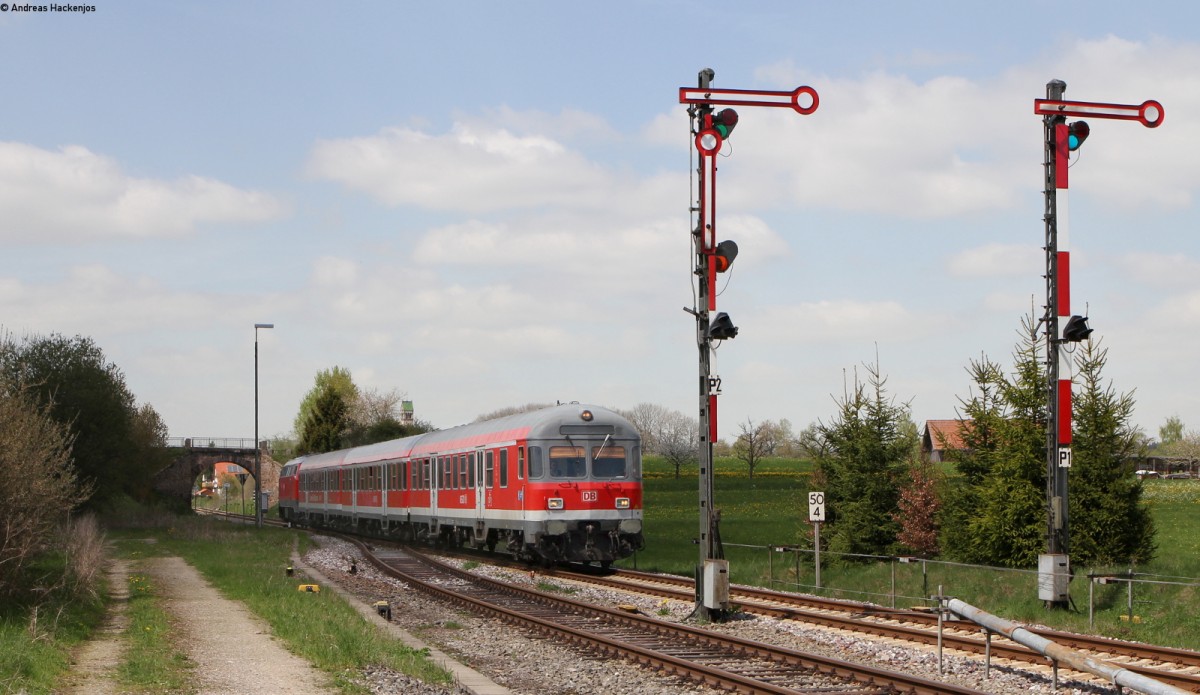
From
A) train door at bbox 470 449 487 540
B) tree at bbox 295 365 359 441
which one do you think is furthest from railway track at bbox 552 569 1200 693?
tree at bbox 295 365 359 441

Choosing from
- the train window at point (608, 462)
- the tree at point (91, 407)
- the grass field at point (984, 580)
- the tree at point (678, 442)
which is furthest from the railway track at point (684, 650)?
the tree at point (678, 442)

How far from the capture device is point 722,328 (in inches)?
697

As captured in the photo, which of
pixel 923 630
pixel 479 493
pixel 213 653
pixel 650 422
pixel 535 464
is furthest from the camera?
pixel 650 422

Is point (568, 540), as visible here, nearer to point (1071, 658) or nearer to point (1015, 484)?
point (1015, 484)

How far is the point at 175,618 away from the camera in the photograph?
60.1 ft

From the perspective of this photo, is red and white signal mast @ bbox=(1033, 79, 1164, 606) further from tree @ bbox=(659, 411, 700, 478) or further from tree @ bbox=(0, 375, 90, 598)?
tree @ bbox=(659, 411, 700, 478)

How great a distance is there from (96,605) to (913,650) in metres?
11.8

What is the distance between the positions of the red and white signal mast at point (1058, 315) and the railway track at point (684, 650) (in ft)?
18.2

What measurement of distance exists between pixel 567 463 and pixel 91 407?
103 feet

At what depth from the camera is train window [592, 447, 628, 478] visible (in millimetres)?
26609

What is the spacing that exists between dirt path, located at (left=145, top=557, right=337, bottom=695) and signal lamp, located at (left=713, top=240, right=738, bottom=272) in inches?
298

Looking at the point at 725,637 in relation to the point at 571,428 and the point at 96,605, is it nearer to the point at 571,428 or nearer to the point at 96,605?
the point at 96,605

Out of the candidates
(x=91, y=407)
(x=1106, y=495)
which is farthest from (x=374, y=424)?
(x=1106, y=495)

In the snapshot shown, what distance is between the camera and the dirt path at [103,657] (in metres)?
12.2
